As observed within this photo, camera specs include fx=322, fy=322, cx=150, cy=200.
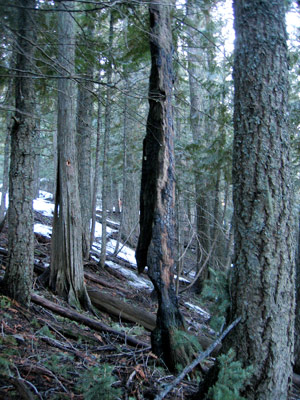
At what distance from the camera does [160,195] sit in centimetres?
441

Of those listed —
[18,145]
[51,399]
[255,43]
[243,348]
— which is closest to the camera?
[51,399]

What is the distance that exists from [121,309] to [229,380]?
14.0 ft

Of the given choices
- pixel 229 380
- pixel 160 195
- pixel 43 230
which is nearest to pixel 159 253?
pixel 160 195

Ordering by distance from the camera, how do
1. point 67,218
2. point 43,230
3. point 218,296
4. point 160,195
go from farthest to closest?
point 43,230
point 67,218
point 160,195
point 218,296

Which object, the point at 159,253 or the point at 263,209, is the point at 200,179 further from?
the point at 263,209

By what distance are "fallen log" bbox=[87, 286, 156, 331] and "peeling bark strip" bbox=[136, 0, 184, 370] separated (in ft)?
7.92

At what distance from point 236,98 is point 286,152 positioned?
2.53 feet

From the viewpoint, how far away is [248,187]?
10.3ft

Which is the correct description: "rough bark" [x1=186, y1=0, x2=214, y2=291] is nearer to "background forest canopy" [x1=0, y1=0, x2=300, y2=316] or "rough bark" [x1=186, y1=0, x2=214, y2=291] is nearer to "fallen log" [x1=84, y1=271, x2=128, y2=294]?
"background forest canopy" [x1=0, y1=0, x2=300, y2=316]

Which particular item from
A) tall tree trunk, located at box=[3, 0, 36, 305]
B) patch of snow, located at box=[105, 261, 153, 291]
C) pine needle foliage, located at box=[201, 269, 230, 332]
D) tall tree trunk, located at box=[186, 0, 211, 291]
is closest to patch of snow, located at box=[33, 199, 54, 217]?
patch of snow, located at box=[105, 261, 153, 291]

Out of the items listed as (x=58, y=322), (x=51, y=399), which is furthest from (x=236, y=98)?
(x=58, y=322)

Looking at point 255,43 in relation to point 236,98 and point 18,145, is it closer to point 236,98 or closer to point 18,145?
point 236,98

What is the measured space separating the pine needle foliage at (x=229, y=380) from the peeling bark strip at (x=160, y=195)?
136 cm

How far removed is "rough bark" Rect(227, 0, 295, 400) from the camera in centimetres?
293
